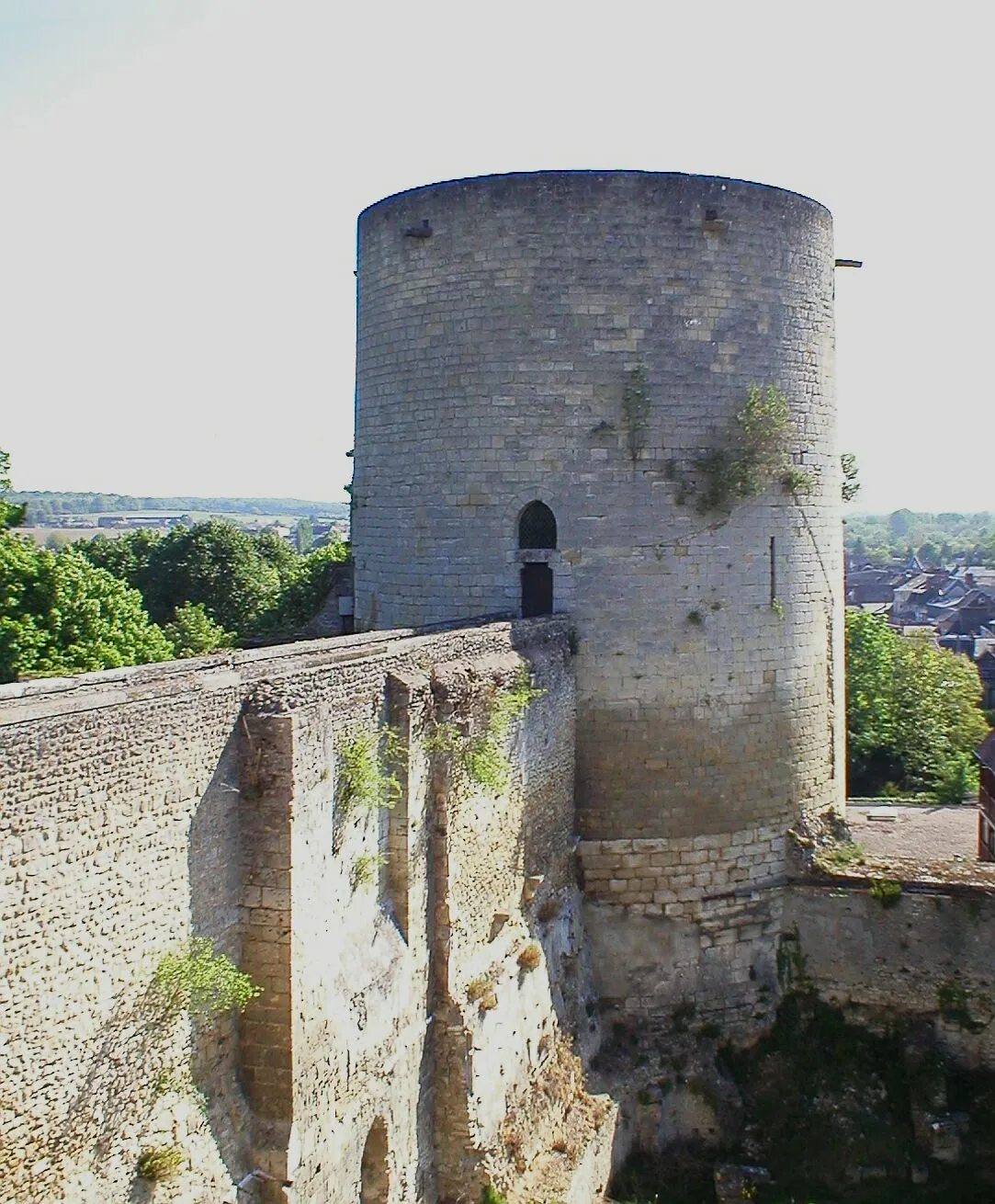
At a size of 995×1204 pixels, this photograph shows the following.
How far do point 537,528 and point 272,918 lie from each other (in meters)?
6.97

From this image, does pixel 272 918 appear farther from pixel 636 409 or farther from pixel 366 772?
pixel 636 409

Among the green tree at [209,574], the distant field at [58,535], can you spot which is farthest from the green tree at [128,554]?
the distant field at [58,535]

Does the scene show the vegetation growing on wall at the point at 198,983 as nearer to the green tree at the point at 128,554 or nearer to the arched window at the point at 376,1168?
the arched window at the point at 376,1168

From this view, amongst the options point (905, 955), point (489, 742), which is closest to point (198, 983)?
point (489, 742)

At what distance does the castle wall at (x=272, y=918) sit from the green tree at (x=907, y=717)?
14.5m

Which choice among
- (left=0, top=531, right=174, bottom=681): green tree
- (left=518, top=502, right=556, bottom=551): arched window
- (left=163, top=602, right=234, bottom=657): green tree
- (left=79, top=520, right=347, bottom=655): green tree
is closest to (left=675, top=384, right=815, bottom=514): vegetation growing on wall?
(left=518, top=502, right=556, bottom=551): arched window

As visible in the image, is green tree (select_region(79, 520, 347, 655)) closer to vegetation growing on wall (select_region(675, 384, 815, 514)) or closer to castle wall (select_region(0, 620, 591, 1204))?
vegetation growing on wall (select_region(675, 384, 815, 514))

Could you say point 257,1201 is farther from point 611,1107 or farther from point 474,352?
point 474,352

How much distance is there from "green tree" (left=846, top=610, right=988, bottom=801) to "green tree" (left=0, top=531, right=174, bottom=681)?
15440 mm

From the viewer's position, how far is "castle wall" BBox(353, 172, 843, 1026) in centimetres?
1490

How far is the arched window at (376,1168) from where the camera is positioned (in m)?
11.1

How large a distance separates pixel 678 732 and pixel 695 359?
4.55m

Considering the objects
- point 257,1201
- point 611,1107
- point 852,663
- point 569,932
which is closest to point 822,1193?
point 611,1107

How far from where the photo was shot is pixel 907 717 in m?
28.1
